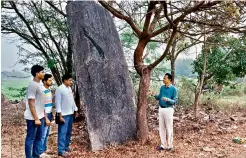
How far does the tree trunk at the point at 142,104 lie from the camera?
601 centimetres

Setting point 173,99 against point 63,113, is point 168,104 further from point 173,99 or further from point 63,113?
point 63,113

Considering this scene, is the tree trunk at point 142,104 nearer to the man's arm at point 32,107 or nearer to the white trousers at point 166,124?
the white trousers at point 166,124

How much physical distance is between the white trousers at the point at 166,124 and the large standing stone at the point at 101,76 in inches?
34.6

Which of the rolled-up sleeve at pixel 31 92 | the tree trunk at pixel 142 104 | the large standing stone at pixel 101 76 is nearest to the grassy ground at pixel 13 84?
the large standing stone at pixel 101 76

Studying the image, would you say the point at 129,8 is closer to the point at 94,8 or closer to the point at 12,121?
the point at 94,8

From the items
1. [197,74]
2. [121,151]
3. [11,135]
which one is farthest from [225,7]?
[197,74]

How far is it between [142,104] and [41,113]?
217 cm

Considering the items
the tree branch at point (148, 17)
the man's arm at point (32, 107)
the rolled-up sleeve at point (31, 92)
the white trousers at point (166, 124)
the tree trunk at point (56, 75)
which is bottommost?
the white trousers at point (166, 124)

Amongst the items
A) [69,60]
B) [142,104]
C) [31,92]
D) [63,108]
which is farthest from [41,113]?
[69,60]

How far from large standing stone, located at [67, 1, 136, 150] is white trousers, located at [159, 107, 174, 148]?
879mm

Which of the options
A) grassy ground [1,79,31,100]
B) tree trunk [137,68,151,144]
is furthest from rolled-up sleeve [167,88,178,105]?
grassy ground [1,79,31,100]

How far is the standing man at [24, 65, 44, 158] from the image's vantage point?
4.34 m

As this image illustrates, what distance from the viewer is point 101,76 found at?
6.18 meters

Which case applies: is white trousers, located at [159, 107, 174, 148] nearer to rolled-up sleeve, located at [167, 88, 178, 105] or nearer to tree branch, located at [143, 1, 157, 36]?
rolled-up sleeve, located at [167, 88, 178, 105]
